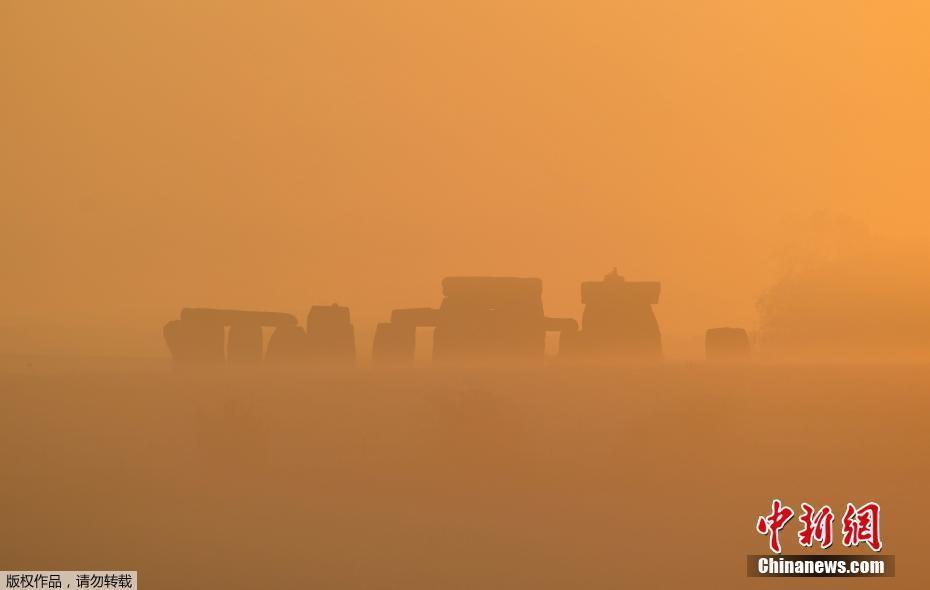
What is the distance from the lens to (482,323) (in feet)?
72.4

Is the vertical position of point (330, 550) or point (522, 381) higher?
point (522, 381)

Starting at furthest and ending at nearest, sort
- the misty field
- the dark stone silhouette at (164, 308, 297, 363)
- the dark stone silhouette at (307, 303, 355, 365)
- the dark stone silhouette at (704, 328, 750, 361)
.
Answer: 1. the dark stone silhouette at (307, 303, 355, 365)
2. the dark stone silhouette at (164, 308, 297, 363)
3. the dark stone silhouette at (704, 328, 750, 361)
4. the misty field

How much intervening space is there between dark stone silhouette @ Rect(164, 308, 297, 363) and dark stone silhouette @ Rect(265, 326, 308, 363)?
25cm

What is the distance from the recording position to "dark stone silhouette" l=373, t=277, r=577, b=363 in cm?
2203

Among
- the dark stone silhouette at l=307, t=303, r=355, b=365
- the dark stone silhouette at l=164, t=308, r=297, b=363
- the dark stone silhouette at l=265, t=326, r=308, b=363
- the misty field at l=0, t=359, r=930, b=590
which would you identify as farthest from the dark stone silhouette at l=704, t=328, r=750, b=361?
the dark stone silhouette at l=164, t=308, r=297, b=363

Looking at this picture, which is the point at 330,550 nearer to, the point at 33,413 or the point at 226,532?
the point at 226,532

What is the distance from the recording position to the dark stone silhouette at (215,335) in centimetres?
2220

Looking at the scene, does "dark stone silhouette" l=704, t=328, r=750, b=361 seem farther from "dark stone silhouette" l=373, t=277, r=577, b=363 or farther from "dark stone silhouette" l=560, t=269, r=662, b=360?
"dark stone silhouette" l=373, t=277, r=577, b=363

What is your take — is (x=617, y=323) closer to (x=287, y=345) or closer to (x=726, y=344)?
(x=726, y=344)

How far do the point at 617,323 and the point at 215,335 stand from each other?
787 centimetres

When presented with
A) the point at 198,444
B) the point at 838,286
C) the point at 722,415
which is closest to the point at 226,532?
the point at 198,444

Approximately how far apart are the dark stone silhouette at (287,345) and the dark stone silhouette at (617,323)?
5.15 metres

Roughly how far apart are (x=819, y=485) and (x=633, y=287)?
5.73 metres

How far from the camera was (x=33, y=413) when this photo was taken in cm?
2117
